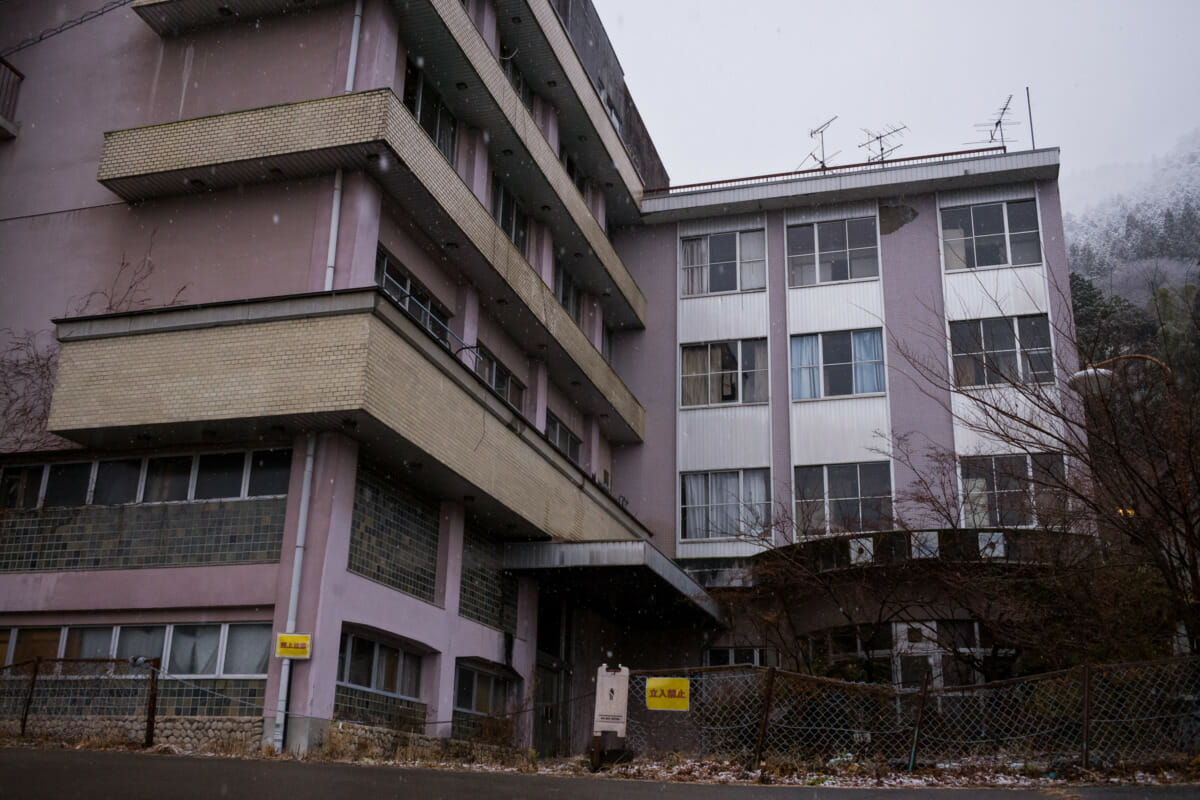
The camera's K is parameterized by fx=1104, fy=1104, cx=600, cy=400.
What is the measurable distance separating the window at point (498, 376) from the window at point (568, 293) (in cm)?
371

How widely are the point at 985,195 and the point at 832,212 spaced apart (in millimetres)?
4353

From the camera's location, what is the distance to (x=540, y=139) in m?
25.6

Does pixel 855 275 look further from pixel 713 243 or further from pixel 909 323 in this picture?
pixel 713 243

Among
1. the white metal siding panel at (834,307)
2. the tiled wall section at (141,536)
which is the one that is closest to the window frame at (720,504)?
the white metal siding panel at (834,307)

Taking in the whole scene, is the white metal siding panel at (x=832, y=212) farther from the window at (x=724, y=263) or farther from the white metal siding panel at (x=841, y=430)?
the white metal siding panel at (x=841, y=430)

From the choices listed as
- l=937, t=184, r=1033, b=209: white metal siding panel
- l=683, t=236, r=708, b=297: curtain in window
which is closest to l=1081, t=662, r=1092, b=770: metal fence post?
l=937, t=184, r=1033, b=209: white metal siding panel

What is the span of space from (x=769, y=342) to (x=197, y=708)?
20.4m

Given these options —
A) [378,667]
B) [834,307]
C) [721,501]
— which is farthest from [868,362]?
[378,667]

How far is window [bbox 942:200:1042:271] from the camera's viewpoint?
3116 centimetres

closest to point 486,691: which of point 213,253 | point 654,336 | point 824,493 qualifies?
point 213,253

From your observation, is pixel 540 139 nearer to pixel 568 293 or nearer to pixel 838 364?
pixel 568 293

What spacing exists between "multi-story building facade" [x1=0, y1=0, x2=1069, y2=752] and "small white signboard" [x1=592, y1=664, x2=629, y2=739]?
509 centimetres

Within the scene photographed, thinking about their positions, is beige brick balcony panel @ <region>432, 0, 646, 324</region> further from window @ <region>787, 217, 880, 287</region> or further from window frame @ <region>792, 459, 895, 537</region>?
window frame @ <region>792, 459, 895, 537</region>

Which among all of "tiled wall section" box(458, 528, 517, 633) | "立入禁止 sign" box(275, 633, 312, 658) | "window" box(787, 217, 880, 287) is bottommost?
"立入禁止 sign" box(275, 633, 312, 658)
